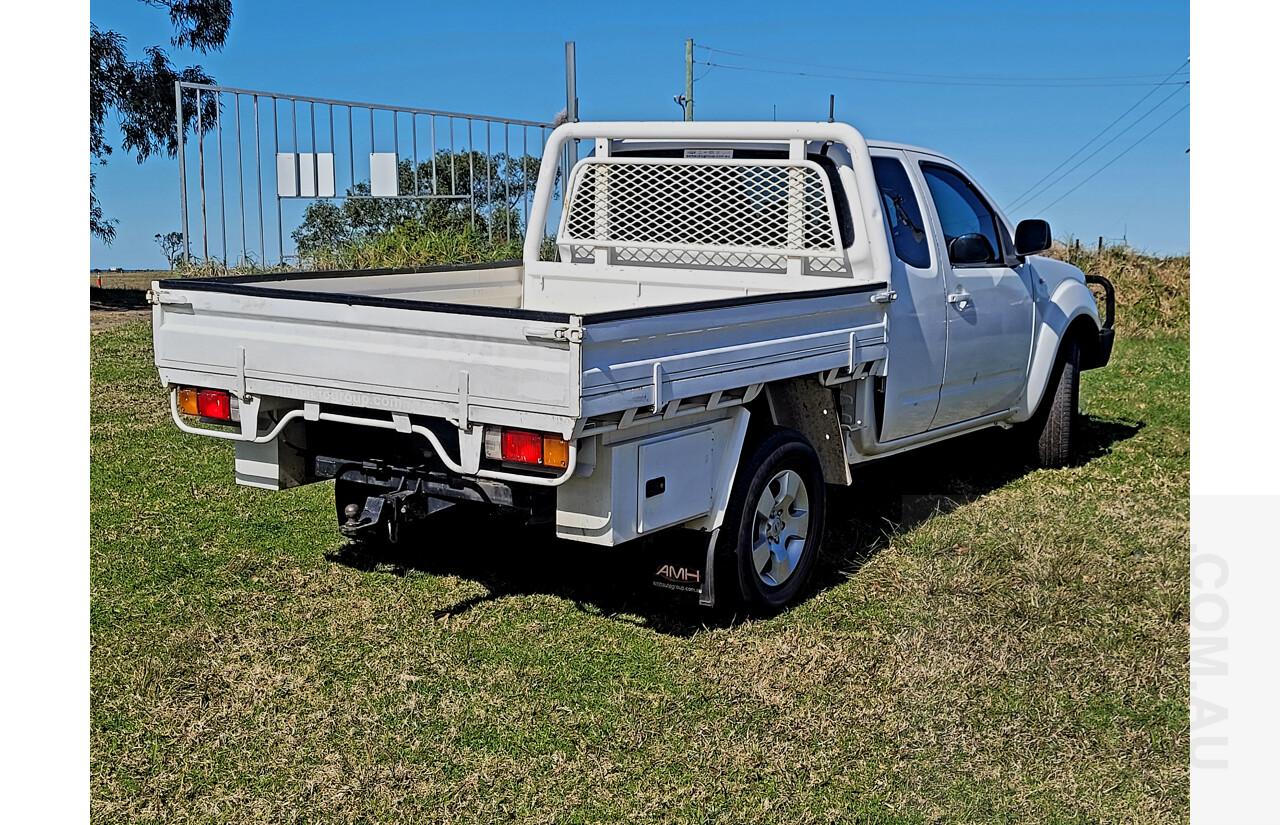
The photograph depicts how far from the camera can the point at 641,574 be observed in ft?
18.6

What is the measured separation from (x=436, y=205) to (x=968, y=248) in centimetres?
1086

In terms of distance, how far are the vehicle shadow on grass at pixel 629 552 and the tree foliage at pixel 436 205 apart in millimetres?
8317

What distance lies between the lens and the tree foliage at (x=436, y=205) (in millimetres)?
15914

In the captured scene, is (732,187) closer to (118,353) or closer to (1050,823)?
(1050,823)

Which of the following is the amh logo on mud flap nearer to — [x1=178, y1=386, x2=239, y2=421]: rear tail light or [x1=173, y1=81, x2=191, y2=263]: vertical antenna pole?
[x1=178, y1=386, x2=239, y2=421]: rear tail light

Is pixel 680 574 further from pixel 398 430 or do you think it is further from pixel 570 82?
pixel 570 82

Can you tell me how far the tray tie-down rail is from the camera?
478 centimetres

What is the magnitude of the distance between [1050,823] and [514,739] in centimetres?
184

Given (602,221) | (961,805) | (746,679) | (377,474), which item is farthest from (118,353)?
(961,805)

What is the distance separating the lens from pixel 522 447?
482 cm

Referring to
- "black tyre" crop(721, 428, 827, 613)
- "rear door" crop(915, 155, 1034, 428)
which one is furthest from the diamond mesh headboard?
"black tyre" crop(721, 428, 827, 613)

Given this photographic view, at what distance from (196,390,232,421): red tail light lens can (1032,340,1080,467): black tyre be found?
5.48m

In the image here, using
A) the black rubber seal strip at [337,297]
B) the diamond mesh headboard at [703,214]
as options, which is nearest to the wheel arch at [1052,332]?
the diamond mesh headboard at [703,214]

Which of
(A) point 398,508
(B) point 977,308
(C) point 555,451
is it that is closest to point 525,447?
(C) point 555,451
